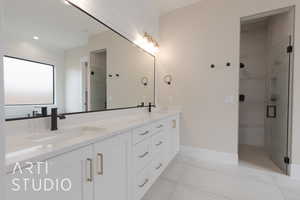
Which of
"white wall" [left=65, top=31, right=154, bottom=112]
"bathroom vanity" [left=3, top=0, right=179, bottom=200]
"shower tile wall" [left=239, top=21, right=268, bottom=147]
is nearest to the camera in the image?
"bathroom vanity" [left=3, top=0, right=179, bottom=200]

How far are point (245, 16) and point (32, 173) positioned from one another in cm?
328

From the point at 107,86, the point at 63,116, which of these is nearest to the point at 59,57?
the point at 63,116

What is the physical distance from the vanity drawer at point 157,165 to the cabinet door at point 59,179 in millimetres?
967

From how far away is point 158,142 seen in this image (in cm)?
200

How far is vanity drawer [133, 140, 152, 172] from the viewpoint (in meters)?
1.48

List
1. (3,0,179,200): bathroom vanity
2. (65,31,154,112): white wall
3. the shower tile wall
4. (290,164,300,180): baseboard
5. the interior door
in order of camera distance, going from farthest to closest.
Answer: the shower tile wall
the interior door
(290,164,300,180): baseboard
(65,31,154,112): white wall
(3,0,179,200): bathroom vanity

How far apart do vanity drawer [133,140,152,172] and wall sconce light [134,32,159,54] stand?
170cm

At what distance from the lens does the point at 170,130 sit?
8.18ft

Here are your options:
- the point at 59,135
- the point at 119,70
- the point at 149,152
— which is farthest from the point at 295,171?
the point at 59,135

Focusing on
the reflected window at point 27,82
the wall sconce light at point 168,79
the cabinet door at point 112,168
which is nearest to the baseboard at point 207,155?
the wall sconce light at point 168,79

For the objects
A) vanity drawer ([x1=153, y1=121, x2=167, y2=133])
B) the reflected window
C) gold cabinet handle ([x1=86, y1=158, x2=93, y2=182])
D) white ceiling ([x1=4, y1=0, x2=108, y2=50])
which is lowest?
gold cabinet handle ([x1=86, y1=158, x2=93, y2=182])

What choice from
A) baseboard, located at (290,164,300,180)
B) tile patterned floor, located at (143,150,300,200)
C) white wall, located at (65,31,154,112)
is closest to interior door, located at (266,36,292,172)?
baseboard, located at (290,164,300,180)

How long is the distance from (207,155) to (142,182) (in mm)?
1684

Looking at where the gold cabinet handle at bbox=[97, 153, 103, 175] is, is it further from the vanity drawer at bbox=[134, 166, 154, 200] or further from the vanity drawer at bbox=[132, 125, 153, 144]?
the vanity drawer at bbox=[134, 166, 154, 200]
